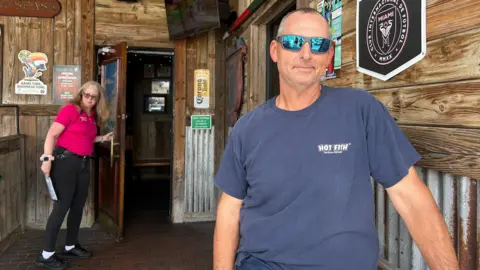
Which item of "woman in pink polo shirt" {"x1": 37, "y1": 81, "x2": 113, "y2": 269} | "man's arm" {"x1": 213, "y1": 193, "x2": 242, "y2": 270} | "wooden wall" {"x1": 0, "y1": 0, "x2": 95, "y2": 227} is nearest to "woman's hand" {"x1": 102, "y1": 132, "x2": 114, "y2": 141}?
"woman in pink polo shirt" {"x1": 37, "y1": 81, "x2": 113, "y2": 269}

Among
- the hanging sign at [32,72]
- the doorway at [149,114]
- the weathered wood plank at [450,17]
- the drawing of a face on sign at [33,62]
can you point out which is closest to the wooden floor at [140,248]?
the hanging sign at [32,72]

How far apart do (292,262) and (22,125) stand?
4636 millimetres

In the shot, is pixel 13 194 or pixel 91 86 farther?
pixel 13 194

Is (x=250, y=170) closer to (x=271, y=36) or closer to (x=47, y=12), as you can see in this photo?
(x=271, y=36)

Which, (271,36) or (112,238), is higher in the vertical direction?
(271,36)

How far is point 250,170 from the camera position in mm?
1413

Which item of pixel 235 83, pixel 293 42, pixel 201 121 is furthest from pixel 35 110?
pixel 293 42

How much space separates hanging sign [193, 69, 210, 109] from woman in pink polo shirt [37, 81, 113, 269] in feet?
5.45

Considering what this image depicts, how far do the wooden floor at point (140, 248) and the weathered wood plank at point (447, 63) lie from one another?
9.22 feet

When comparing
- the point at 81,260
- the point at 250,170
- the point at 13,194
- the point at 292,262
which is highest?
the point at 250,170

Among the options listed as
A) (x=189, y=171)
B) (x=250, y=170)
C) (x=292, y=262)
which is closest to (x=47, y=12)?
(x=189, y=171)

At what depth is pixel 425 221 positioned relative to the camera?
118 cm

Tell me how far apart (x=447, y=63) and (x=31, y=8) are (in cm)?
493

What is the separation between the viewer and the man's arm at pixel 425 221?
3.76 feet
